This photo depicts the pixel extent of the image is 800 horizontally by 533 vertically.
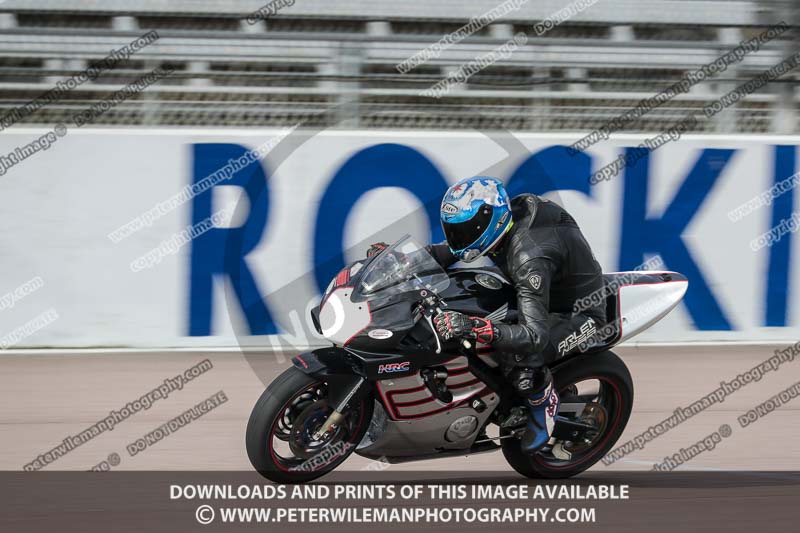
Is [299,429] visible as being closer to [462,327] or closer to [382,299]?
[382,299]

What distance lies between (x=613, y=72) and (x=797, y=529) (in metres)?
6.36

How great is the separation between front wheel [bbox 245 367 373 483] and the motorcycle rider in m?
0.74

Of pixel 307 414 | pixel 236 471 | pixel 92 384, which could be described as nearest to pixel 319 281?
pixel 92 384

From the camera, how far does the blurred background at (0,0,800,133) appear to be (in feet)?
30.4

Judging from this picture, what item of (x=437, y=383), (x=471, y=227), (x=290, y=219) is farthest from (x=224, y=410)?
(x=471, y=227)

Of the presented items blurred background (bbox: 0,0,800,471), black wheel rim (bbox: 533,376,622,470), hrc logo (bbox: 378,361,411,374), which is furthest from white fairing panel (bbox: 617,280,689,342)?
blurred background (bbox: 0,0,800,471)

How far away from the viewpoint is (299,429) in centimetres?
502

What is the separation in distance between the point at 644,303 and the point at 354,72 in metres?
4.61

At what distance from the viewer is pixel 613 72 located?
403 inches

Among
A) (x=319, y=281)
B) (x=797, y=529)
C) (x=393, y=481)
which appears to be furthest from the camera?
(x=319, y=281)

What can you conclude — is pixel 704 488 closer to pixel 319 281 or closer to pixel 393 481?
pixel 393 481

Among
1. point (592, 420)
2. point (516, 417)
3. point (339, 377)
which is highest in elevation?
point (339, 377)

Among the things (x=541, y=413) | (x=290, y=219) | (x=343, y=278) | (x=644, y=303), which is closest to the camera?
(x=343, y=278)

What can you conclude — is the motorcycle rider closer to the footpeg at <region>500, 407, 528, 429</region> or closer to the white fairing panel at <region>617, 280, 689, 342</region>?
the footpeg at <region>500, 407, 528, 429</region>
